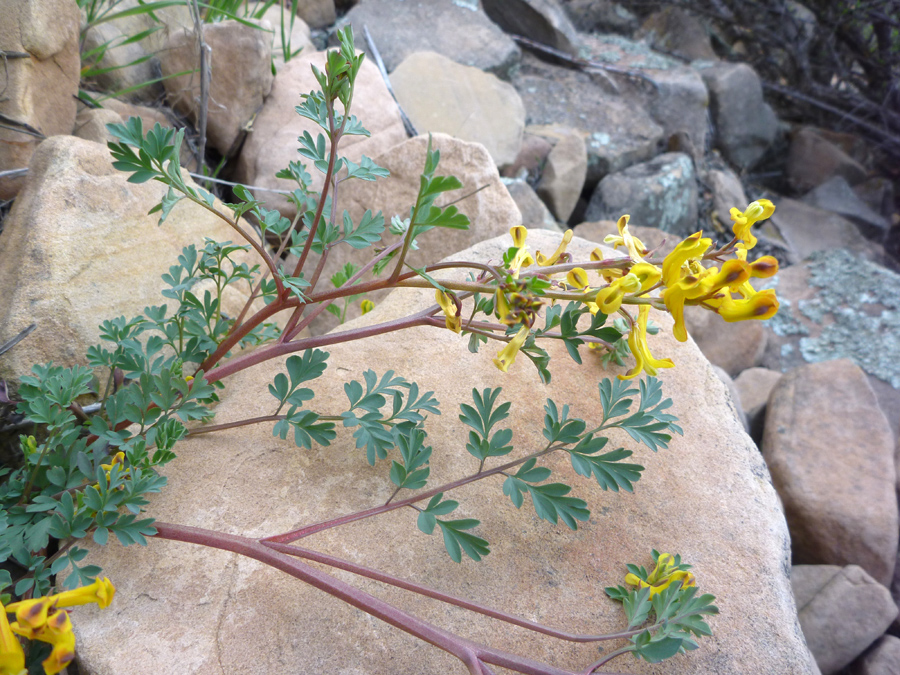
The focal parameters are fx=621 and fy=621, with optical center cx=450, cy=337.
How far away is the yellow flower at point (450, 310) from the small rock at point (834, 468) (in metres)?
1.84

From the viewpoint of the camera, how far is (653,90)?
4051 millimetres

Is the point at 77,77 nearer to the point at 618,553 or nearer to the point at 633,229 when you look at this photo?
the point at 618,553

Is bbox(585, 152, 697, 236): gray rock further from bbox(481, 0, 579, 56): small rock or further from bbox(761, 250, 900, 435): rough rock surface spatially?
bbox(481, 0, 579, 56): small rock

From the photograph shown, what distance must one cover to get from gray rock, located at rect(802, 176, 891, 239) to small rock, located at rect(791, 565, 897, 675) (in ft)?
10.5

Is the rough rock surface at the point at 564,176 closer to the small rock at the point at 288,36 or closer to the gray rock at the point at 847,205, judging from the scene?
the small rock at the point at 288,36

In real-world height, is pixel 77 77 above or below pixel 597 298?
below

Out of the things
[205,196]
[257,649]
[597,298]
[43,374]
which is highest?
[597,298]

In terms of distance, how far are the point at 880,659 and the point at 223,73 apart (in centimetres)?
295

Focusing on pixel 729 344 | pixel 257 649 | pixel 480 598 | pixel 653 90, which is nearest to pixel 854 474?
pixel 729 344

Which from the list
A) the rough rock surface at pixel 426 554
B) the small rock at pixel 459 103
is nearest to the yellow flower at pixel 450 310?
the rough rock surface at pixel 426 554

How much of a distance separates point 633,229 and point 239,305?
7.11 ft

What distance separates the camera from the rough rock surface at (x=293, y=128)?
2305 millimetres

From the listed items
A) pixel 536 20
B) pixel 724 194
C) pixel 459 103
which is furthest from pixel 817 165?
pixel 459 103

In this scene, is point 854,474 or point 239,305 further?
point 854,474
